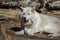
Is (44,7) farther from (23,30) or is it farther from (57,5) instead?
(23,30)

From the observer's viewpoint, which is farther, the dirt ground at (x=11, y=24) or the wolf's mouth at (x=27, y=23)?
the wolf's mouth at (x=27, y=23)

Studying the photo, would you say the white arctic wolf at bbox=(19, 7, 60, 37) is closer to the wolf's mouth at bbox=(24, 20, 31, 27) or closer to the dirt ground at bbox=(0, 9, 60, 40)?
the wolf's mouth at bbox=(24, 20, 31, 27)

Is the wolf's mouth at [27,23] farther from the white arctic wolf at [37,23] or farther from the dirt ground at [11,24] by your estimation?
the dirt ground at [11,24]

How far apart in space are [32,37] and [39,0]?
357 centimetres

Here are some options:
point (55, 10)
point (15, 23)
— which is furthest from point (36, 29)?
point (55, 10)

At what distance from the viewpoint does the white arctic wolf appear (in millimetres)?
4715

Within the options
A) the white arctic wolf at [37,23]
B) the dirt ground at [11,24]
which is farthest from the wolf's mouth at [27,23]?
the dirt ground at [11,24]

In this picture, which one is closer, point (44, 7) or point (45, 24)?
point (45, 24)

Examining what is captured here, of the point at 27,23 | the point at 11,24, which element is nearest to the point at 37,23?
the point at 27,23

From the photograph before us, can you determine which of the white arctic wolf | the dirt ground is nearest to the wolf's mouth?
the white arctic wolf

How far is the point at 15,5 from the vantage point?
754cm

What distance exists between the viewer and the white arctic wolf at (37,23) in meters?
4.71

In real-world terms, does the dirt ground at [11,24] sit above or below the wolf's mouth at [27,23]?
below

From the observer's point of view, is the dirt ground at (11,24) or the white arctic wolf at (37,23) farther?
the white arctic wolf at (37,23)
